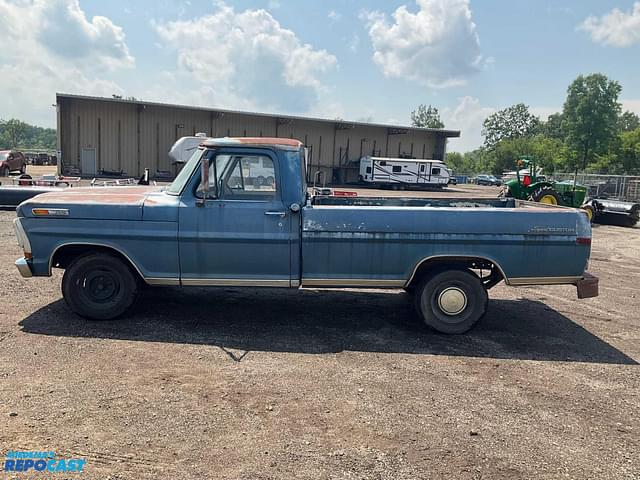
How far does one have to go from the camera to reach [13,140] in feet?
389

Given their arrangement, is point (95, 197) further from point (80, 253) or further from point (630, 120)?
point (630, 120)

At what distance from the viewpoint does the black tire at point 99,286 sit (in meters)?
5.58

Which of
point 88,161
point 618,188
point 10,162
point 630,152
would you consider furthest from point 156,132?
point 630,152

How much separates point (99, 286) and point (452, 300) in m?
4.13

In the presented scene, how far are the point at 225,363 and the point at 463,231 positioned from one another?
9.65 feet

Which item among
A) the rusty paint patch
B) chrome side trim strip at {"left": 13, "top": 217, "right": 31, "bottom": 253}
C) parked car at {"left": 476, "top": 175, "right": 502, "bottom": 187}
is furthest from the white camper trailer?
chrome side trim strip at {"left": 13, "top": 217, "right": 31, "bottom": 253}

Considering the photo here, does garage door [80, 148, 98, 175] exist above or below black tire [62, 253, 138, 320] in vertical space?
above

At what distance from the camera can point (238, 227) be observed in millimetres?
5469

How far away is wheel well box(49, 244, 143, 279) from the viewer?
5.56 m

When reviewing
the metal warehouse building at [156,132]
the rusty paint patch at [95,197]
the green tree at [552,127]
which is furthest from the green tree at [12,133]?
the rusty paint patch at [95,197]

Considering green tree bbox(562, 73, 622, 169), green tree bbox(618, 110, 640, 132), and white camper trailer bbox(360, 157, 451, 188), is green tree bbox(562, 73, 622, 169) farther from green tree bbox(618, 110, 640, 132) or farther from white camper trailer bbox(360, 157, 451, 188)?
green tree bbox(618, 110, 640, 132)

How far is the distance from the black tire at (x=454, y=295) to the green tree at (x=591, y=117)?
6815 cm

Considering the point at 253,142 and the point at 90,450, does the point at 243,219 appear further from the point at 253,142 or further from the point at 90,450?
the point at 90,450

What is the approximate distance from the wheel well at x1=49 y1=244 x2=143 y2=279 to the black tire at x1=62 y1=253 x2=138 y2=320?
46 mm
